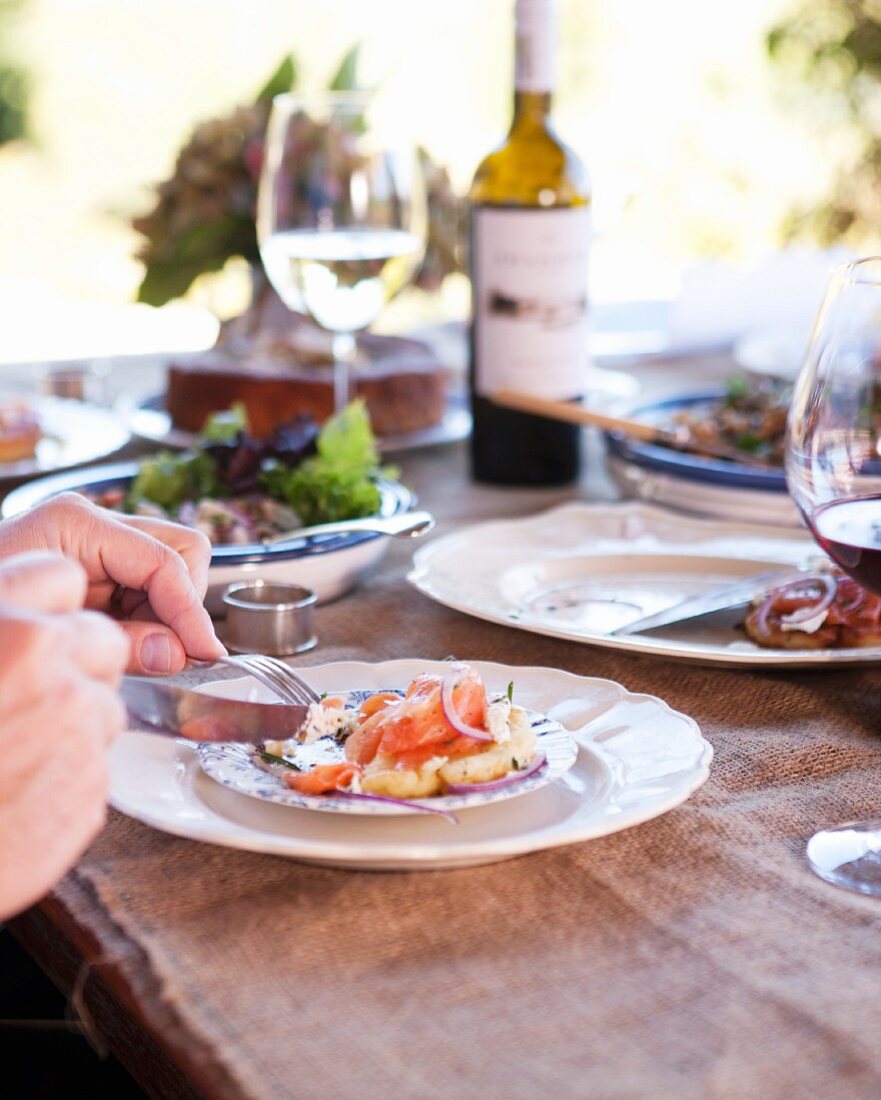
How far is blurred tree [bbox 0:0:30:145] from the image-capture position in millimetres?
7254

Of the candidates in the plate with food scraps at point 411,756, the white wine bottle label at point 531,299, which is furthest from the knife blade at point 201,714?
the white wine bottle label at point 531,299

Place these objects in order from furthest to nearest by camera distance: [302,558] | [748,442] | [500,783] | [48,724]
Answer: [748,442] < [302,558] < [500,783] < [48,724]

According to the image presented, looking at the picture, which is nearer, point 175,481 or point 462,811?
point 462,811

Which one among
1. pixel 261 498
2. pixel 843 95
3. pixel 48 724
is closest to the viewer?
pixel 48 724

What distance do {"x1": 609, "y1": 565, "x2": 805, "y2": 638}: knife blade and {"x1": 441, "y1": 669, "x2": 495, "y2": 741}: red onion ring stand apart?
34 cm

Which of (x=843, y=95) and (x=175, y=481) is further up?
(x=843, y=95)

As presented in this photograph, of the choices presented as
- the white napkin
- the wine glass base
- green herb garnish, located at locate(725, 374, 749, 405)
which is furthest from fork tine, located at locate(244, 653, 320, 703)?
the white napkin

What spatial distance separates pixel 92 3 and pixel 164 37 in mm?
443

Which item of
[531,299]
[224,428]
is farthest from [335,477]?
[531,299]

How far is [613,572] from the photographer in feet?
4.62

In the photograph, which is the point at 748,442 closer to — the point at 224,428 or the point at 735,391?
the point at 735,391

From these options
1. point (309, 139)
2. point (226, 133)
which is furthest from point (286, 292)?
point (226, 133)

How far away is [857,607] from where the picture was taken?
1154mm

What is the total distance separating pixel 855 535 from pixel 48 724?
57 cm
